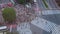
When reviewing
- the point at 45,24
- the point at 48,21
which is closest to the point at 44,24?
the point at 45,24

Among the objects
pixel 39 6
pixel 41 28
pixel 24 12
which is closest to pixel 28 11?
pixel 24 12

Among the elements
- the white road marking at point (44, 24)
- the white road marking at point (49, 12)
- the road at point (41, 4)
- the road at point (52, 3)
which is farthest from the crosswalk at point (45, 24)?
the road at point (52, 3)

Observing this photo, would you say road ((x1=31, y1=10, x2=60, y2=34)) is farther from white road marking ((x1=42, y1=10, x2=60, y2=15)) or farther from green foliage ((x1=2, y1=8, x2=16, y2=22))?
green foliage ((x1=2, y1=8, x2=16, y2=22))

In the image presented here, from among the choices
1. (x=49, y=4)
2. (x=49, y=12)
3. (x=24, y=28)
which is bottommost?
(x=24, y=28)

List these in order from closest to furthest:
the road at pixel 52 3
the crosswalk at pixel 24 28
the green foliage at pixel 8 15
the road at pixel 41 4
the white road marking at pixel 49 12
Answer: the crosswalk at pixel 24 28
the green foliage at pixel 8 15
the white road marking at pixel 49 12
the road at pixel 41 4
the road at pixel 52 3

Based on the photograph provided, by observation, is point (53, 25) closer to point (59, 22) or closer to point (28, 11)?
point (59, 22)

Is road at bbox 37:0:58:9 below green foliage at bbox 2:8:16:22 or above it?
above

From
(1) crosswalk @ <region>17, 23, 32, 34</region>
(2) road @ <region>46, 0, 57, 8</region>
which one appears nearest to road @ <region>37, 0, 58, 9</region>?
(2) road @ <region>46, 0, 57, 8</region>

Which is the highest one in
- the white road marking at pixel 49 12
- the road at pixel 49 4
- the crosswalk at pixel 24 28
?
the road at pixel 49 4

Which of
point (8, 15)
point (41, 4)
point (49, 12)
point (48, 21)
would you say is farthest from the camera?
point (41, 4)

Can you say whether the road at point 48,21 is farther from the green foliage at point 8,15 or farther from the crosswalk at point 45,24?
the green foliage at point 8,15

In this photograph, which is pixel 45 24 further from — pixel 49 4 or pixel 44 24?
pixel 49 4
